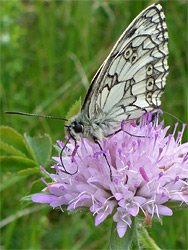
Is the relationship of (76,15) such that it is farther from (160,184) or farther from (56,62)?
(160,184)

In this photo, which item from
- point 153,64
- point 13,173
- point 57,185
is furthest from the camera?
point 13,173

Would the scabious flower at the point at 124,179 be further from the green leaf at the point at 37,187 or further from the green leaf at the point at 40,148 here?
the green leaf at the point at 40,148

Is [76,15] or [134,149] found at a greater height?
[76,15]

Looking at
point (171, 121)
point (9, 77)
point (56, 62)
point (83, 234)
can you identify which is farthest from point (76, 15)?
point (83, 234)

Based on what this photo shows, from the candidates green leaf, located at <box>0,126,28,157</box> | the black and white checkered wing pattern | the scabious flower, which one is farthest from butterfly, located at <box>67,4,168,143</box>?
green leaf, located at <box>0,126,28,157</box>

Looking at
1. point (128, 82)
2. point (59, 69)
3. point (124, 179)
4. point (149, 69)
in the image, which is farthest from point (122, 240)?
point (59, 69)

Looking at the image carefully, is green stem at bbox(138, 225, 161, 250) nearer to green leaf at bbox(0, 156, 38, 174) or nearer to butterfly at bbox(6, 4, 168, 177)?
butterfly at bbox(6, 4, 168, 177)

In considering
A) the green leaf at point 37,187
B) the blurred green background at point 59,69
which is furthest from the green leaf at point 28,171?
the blurred green background at point 59,69
